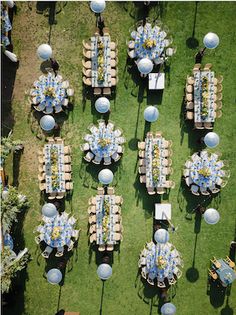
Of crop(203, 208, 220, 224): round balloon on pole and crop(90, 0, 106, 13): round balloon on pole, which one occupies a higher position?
crop(90, 0, 106, 13): round balloon on pole

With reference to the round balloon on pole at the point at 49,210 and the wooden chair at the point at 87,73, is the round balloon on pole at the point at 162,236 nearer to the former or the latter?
the round balloon on pole at the point at 49,210

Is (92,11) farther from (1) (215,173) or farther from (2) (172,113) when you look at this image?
(1) (215,173)

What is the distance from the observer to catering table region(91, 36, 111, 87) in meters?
13.9

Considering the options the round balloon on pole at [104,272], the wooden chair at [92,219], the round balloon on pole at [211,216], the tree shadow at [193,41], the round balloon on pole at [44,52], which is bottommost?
the round balloon on pole at [104,272]

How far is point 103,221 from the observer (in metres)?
13.9

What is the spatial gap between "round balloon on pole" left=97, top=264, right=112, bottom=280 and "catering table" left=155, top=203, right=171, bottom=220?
2.63 m

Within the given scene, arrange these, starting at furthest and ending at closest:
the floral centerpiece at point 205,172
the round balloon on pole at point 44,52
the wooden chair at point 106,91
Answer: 1. the wooden chair at point 106,91
2. the floral centerpiece at point 205,172
3. the round balloon on pole at point 44,52

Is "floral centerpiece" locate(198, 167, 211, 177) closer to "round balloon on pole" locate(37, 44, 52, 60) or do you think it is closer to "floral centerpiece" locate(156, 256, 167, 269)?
"floral centerpiece" locate(156, 256, 167, 269)

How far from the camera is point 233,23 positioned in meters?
14.2

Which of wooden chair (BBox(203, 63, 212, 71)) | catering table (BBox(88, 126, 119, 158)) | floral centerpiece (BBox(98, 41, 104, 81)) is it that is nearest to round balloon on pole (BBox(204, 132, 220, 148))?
wooden chair (BBox(203, 63, 212, 71))

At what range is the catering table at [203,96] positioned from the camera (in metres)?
13.8

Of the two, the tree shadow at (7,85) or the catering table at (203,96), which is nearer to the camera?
the catering table at (203,96)

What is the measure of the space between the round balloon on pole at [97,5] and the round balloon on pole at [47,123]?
14.0 ft

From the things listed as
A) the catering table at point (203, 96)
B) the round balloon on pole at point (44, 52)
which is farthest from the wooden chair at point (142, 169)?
the round balloon on pole at point (44, 52)
